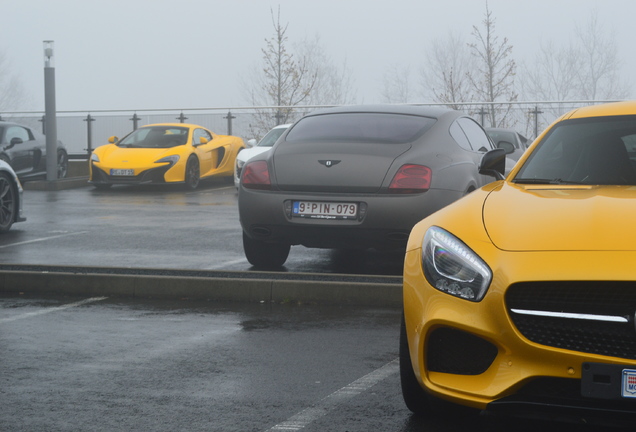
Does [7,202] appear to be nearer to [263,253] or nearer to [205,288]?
[263,253]

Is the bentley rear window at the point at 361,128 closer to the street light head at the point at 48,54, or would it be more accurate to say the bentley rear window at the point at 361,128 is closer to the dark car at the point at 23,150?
the dark car at the point at 23,150

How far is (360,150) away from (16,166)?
50.7 ft

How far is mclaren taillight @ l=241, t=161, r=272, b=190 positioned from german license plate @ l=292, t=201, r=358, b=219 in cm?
40

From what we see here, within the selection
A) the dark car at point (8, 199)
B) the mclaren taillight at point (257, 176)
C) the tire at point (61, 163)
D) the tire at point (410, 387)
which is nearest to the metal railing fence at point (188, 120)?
the tire at point (61, 163)

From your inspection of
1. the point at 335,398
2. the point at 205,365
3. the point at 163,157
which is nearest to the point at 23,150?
the point at 163,157

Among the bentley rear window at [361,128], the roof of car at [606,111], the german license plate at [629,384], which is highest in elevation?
the roof of car at [606,111]

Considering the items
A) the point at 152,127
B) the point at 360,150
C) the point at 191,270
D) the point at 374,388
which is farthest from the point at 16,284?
the point at 152,127

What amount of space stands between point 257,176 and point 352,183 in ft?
2.73

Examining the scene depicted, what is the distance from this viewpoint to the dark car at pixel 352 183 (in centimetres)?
→ 805

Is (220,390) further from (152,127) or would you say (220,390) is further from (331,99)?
(331,99)

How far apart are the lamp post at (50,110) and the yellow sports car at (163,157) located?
1038 millimetres

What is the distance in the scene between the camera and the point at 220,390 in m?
4.93

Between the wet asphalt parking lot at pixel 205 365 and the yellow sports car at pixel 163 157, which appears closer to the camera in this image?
the wet asphalt parking lot at pixel 205 365

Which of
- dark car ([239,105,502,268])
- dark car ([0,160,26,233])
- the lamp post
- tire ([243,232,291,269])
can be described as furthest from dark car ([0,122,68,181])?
dark car ([239,105,502,268])
